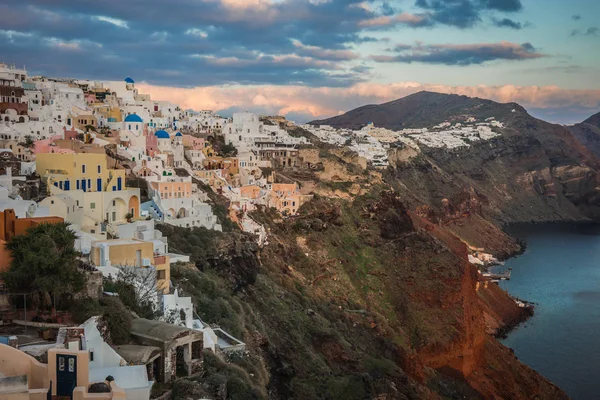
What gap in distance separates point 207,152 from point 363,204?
14.9 metres

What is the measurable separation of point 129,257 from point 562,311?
185ft

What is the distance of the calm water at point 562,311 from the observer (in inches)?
1998

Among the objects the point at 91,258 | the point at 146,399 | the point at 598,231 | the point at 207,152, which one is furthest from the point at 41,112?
the point at 598,231

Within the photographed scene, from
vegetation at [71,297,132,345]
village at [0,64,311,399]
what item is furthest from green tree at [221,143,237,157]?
vegetation at [71,297,132,345]

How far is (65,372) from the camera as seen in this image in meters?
12.3

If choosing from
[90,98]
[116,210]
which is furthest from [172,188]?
[90,98]

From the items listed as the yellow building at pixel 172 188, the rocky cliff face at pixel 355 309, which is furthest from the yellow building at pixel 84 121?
the rocky cliff face at pixel 355 309

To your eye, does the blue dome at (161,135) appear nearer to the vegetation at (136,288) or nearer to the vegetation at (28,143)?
the vegetation at (28,143)

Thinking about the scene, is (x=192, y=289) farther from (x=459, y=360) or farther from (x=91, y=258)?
(x=459, y=360)

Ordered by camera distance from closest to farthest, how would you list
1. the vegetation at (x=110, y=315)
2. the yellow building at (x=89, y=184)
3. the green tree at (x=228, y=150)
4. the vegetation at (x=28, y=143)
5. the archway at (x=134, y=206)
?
the vegetation at (x=110, y=315) → the yellow building at (x=89, y=184) → the archway at (x=134, y=206) → the vegetation at (x=28, y=143) → the green tree at (x=228, y=150)

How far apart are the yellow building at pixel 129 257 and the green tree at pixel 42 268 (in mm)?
3305

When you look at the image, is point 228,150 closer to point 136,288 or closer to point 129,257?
point 129,257

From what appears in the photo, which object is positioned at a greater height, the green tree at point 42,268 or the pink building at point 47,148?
the pink building at point 47,148

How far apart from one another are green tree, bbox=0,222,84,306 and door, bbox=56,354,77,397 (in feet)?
14.4
